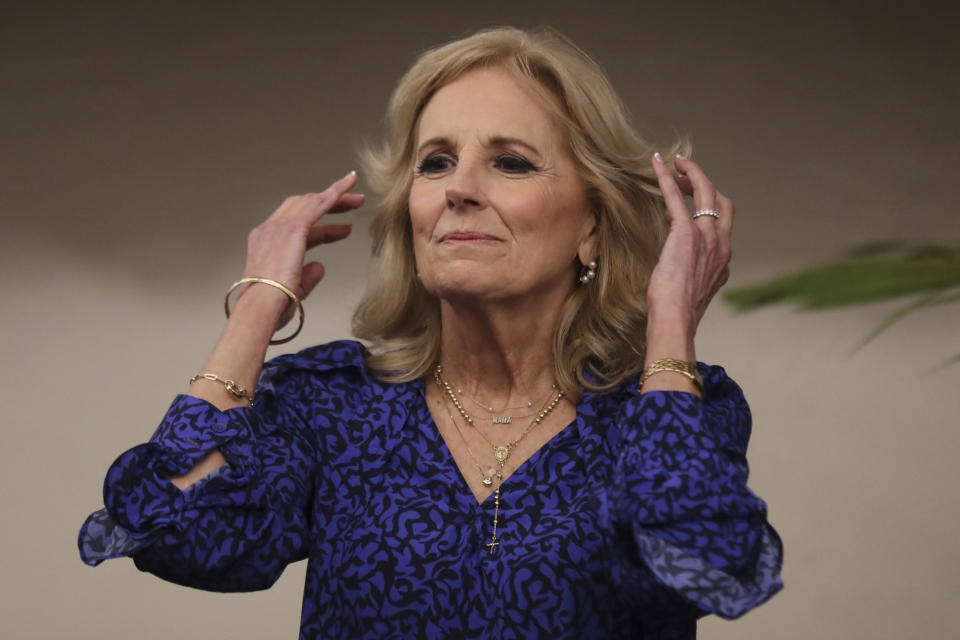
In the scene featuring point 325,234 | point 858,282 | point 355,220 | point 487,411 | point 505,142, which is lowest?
Answer: point 858,282

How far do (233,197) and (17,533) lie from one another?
132cm

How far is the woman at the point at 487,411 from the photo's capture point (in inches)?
66.9

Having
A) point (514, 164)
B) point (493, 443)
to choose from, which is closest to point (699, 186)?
point (514, 164)

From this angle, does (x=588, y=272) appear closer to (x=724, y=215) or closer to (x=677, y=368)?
(x=724, y=215)

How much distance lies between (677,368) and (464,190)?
0.47 m

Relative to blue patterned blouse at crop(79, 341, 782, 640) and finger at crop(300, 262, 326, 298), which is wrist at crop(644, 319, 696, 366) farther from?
finger at crop(300, 262, 326, 298)

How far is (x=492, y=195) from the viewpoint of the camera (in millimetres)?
1983

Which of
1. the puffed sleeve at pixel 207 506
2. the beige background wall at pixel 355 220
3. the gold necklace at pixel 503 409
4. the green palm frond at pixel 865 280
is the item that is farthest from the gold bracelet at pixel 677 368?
the beige background wall at pixel 355 220

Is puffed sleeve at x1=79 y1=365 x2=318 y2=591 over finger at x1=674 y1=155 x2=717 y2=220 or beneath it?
beneath

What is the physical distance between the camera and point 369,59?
4113 millimetres

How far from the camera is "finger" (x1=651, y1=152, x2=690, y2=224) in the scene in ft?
6.41

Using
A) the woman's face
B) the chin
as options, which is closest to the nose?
the woman's face

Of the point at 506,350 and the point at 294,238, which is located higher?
the point at 294,238

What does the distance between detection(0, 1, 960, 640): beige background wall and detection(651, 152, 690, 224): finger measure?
1921 mm
